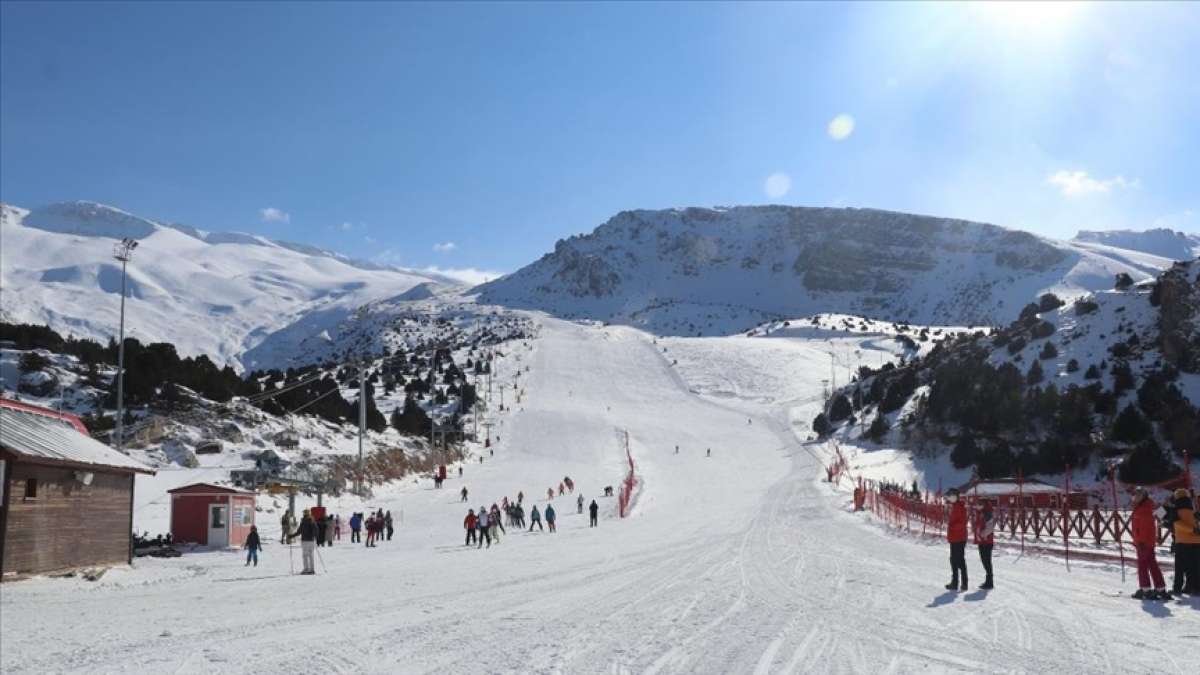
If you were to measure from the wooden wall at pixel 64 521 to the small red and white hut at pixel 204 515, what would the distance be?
219 inches

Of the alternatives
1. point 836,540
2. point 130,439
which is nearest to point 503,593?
point 836,540

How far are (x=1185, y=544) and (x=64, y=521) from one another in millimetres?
18829

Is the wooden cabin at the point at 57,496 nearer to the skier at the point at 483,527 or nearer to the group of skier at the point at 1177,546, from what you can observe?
the skier at the point at 483,527

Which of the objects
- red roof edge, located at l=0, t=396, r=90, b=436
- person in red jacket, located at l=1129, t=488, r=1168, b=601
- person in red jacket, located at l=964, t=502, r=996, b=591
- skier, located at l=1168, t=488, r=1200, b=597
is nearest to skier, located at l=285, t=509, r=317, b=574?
red roof edge, located at l=0, t=396, r=90, b=436

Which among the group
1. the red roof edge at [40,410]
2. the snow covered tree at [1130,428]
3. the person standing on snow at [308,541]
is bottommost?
the person standing on snow at [308,541]

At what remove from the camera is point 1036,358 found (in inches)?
2296

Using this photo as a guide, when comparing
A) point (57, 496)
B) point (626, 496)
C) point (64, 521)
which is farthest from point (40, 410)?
point (626, 496)

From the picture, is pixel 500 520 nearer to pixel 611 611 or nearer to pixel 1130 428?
pixel 611 611

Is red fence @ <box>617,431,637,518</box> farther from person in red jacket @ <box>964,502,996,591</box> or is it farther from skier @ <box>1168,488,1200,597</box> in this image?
skier @ <box>1168,488,1200,597</box>

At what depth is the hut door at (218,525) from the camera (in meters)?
26.3

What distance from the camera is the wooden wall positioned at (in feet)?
53.4

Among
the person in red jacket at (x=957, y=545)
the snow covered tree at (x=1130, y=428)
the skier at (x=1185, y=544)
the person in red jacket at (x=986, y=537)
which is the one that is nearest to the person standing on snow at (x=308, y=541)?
the person in red jacket at (x=957, y=545)

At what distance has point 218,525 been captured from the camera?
26422 mm

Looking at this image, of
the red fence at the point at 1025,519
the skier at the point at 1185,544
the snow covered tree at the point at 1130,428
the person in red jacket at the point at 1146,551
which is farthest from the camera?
the snow covered tree at the point at 1130,428
